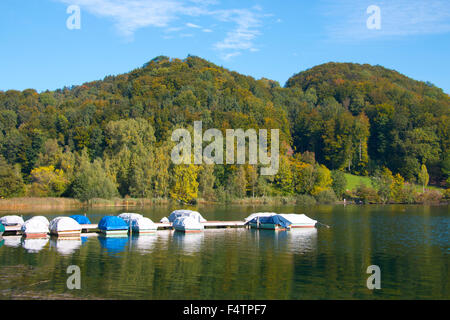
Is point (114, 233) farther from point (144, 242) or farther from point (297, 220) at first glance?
point (297, 220)

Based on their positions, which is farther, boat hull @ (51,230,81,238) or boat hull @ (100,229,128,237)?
boat hull @ (100,229,128,237)

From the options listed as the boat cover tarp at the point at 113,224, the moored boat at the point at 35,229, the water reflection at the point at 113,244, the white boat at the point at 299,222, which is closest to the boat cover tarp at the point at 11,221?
the moored boat at the point at 35,229

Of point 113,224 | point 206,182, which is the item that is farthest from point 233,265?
point 206,182

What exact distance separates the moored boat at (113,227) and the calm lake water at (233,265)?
6.66 ft

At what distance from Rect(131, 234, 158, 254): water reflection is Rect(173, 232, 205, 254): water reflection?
227 centimetres

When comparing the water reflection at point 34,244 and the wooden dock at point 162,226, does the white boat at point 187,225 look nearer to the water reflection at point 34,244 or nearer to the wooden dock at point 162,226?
the wooden dock at point 162,226

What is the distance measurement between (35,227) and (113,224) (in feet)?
25.9

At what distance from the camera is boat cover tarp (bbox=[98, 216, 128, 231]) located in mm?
51969

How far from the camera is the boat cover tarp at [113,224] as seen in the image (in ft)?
171

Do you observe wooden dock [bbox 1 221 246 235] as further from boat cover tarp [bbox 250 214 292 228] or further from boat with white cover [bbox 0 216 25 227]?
boat cover tarp [bbox 250 214 292 228]

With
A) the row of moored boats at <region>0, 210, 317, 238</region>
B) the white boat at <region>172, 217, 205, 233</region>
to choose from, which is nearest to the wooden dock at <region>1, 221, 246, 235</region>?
the row of moored boats at <region>0, 210, 317, 238</region>

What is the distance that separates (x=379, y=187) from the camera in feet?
406
